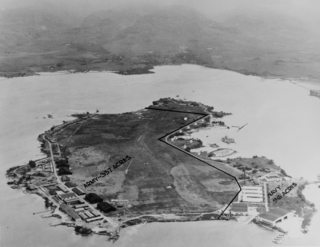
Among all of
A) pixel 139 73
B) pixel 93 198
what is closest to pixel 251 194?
pixel 93 198

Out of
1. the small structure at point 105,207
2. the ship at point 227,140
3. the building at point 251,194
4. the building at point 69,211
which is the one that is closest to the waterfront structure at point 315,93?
the ship at point 227,140

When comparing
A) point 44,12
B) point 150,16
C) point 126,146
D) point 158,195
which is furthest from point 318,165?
point 44,12

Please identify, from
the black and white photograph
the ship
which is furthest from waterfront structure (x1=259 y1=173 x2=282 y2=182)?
the ship

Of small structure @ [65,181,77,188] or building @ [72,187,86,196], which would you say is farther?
small structure @ [65,181,77,188]

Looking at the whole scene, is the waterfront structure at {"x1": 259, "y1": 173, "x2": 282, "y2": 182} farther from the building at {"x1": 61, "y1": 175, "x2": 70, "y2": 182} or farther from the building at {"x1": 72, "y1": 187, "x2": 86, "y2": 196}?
the building at {"x1": 61, "y1": 175, "x2": 70, "y2": 182}

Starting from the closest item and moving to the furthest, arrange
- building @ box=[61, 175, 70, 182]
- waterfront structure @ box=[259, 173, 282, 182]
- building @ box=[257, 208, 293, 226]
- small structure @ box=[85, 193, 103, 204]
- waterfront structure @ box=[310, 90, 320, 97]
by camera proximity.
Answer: building @ box=[257, 208, 293, 226] < small structure @ box=[85, 193, 103, 204] < building @ box=[61, 175, 70, 182] < waterfront structure @ box=[259, 173, 282, 182] < waterfront structure @ box=[310, 90, 320, 97]

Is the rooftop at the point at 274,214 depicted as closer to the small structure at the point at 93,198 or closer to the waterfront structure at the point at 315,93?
the small structure at the point at 93,198
